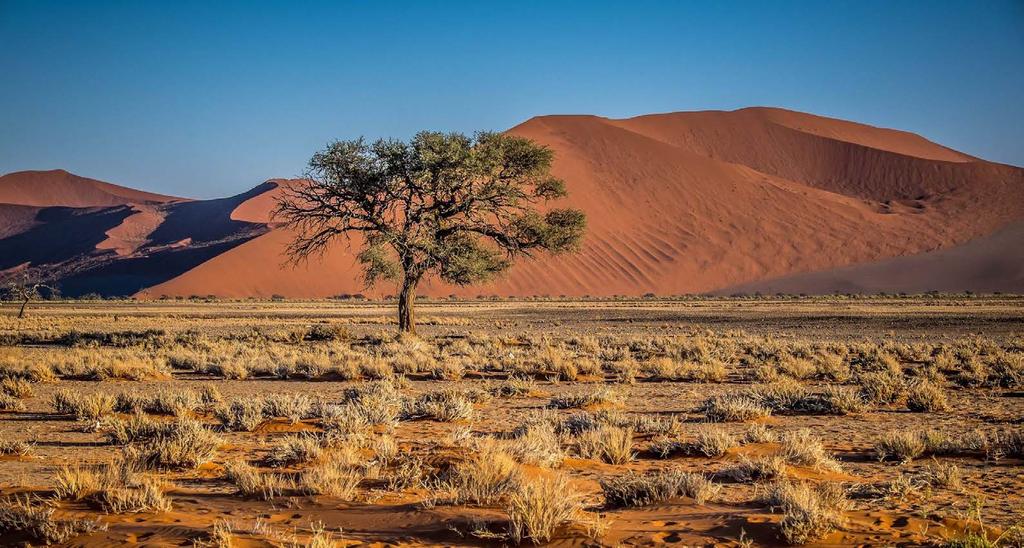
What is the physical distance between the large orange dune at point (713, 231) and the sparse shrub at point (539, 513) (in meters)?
59.3

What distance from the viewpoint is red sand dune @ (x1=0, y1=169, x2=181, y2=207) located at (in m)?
184

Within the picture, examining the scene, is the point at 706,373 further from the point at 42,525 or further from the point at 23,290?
the point at 23,290

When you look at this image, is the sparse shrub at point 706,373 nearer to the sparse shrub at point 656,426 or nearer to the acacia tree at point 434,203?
the sparse shrub at point 656,426

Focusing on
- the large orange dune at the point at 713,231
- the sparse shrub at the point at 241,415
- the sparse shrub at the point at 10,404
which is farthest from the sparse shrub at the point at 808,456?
the large orange dune at the point at 713,231

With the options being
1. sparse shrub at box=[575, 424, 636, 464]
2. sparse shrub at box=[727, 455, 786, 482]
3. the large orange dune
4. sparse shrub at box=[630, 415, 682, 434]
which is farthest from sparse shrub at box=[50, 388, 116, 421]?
the large orange dune

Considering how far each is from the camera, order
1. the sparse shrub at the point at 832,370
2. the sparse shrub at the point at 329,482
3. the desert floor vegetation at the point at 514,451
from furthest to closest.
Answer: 1. the sparse shrub at the point at 832,370
2. the sparse shrub at the point at 329,482
3. the desert floor vegetation at the point at 514,451

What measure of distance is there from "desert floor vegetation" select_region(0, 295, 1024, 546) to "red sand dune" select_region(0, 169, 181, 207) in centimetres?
18862

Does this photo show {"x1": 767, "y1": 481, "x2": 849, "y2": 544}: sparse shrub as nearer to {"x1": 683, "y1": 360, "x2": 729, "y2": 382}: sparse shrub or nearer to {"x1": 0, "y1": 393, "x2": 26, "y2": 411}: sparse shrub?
{"x1": 683, "y1": 360, "x2": 729, "y2": 382}: sparse shrub

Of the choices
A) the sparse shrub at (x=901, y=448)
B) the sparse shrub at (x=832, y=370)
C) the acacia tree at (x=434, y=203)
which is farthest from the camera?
the acacia tree at (x=434, y=203)

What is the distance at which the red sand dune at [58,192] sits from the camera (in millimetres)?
184375

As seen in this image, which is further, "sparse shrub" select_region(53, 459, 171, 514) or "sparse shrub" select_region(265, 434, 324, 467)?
"sparse shrub" select_region(265, 434, 324, 467)

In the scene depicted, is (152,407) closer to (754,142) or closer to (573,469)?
(573,469)

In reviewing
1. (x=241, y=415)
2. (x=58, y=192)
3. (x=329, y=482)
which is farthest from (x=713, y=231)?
(x=58, y=192)

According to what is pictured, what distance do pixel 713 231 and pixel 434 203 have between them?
56153 millimetres
